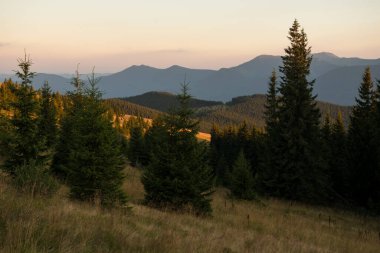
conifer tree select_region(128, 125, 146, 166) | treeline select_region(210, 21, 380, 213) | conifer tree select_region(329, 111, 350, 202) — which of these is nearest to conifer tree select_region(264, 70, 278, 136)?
treeline select_region(210, 21, 380, 213)

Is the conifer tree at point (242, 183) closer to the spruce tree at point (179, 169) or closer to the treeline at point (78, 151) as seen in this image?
the spruce tree at point (179, 169)

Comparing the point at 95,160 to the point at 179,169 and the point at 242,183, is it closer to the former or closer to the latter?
the point at 179,169

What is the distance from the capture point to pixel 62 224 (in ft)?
18.1

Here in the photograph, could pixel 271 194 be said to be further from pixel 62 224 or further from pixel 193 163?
pixel 62 224

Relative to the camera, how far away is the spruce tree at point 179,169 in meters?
14.4

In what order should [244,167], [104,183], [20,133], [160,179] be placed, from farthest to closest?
[244,167] < [20,133] < [160,179] < [104,183]

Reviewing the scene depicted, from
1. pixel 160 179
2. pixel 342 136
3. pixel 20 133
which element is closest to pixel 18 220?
pixel 160 179

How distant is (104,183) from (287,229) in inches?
311

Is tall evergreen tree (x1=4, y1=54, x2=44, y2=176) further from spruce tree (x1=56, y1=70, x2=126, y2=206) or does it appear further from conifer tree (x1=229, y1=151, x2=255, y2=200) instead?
conifer tree (x1=229, y1=151, x2=255, y2=200)

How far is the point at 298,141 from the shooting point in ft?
104

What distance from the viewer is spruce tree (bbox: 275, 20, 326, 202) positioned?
31547 mm

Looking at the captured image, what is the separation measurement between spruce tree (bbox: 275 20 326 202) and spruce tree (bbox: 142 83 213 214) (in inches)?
740

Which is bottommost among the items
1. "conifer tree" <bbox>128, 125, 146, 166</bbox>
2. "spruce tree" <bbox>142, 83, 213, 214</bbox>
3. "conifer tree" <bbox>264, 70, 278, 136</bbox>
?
"conifer tree" <bbox>128, 125, 146, 166</bbox>

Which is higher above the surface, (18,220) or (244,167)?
(18,220)
